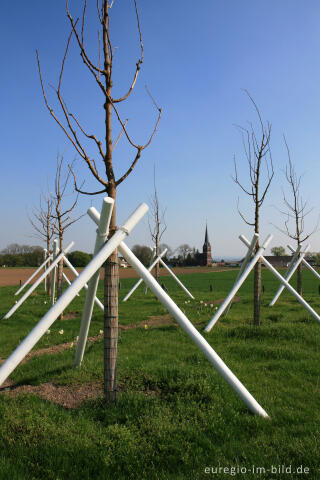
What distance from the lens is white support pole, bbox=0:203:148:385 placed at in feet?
11.0

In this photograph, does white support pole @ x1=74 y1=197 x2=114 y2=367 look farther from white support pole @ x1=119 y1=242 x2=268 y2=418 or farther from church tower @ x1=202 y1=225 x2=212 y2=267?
church tower @ x1=202 y1=225 x2=212 y2=267

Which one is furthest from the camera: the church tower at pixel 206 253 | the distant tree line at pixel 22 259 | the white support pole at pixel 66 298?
the church tower at pixel 206 253

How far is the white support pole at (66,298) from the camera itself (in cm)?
334

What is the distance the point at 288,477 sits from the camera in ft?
9.34

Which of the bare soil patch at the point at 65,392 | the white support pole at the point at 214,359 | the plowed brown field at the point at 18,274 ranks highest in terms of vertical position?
the white support pole at the point at 214,359

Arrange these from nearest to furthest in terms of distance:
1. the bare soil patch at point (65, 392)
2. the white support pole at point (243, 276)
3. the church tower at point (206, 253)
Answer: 1. the bare soil patch at point (65, 392)
2. the white support pole at point (243, 276)
3. the church tower at point (206, 253)

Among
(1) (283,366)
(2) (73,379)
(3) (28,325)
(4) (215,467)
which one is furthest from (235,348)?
(3) (28,325)

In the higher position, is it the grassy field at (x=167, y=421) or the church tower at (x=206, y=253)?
the church tower at (x=206, y=253)

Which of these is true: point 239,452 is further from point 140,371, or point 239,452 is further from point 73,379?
point 73,379

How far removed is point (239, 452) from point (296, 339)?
16.4 feet

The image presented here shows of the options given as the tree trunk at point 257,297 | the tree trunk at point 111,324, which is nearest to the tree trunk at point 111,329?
the tree trunk at point 111,324

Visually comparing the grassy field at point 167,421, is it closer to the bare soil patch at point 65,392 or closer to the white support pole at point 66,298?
the bare soil patch at point 65,392

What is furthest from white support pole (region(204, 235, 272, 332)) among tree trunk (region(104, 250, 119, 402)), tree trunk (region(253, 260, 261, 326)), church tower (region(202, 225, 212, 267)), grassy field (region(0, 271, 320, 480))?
church tower (region(202, 225, 212, 267))

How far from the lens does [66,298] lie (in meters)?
3.56
